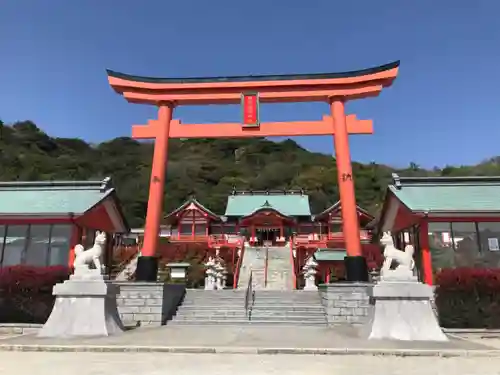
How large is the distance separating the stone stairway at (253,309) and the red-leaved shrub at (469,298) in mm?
3456

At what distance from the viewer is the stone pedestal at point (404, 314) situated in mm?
8398

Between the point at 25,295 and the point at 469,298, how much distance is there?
1278 centimetres

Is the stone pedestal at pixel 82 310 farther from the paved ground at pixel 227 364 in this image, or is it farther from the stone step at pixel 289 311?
the stone step at pixel 289 311

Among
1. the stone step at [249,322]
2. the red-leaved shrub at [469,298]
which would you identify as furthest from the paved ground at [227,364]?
the stone step at [249,322]

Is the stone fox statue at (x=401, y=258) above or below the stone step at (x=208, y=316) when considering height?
above

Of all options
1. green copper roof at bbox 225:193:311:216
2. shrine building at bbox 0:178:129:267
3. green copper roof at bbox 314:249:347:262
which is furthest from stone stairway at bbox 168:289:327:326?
green copper roof at bbox 225:193:311:216

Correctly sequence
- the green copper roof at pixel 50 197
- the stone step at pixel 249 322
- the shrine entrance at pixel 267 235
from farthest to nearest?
the shrine entrance at pixel 267 235, the green copper roof at pixel 50 197, the stone step at pixel 249 322

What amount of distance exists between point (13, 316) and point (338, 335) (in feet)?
30.4

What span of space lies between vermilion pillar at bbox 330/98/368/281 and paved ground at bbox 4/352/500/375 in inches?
237

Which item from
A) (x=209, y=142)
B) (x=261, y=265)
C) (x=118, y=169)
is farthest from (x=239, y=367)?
(x=209, y=142)

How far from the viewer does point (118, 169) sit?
74.9 m

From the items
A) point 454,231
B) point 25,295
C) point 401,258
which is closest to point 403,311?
point 401,258

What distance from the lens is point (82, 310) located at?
9.21m

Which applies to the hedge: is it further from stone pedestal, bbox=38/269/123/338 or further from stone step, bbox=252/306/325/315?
stone step, bbox=252/306/325/315
